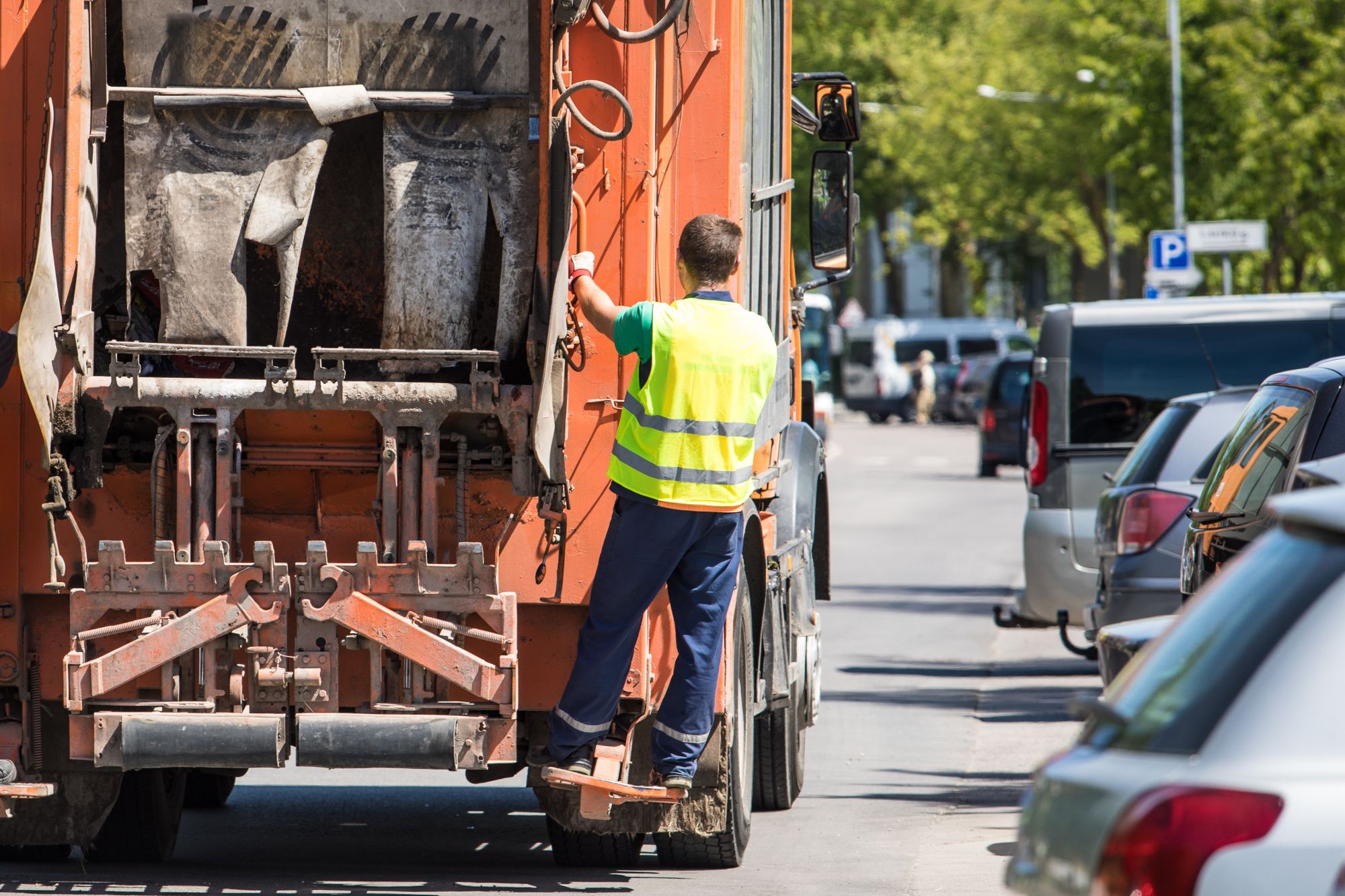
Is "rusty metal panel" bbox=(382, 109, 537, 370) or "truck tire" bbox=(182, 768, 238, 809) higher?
"rusty metal panel" bbox=(382, 109, 537, 370)

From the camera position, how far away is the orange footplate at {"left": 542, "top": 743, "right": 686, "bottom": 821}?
6.30 metres

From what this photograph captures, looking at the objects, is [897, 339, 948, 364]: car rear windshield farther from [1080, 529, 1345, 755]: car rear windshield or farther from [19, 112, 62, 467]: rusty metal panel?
[1080, 529, 1345, 755]: car rear windshield

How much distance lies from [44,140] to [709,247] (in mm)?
1805

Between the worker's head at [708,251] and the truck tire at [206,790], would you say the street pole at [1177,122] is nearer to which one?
the truck tire at [206,790]

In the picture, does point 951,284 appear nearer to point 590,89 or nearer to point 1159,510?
point 1159,510

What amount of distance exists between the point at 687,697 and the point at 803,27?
60.0 metres

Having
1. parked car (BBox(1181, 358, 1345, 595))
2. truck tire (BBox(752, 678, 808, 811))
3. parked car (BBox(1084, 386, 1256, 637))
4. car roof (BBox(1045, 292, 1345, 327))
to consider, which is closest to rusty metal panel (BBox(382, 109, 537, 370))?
parked car (BBox(1181, 358, 1345, 595))

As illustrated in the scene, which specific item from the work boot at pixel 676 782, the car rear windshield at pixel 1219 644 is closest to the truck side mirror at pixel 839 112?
the work boot at pixel 676 782

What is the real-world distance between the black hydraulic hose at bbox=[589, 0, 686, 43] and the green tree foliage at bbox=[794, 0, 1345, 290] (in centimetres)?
2258

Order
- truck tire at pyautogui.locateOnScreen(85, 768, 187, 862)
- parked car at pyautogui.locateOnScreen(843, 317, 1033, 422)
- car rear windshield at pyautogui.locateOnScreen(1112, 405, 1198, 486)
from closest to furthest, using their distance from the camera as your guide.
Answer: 1. truck tire at pyautogui.locateOnScreen(85, 768, 187, 862)
2. car rear windshield at pyautogui.locateOnScreen(1112, 405, 1198, 486)
3. parked car at pyautogui.locateOnScreen(843, 317, 1033, 422)

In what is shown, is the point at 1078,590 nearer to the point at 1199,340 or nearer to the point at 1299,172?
the point at 1199,340

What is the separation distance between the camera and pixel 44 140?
20.4 ft

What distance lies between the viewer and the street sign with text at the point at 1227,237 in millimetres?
25578

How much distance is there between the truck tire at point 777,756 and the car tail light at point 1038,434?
4208 mm
